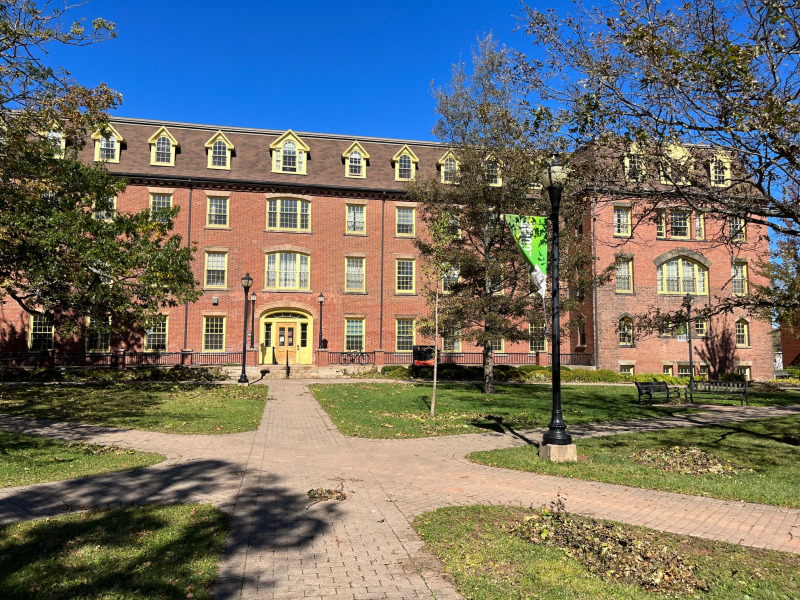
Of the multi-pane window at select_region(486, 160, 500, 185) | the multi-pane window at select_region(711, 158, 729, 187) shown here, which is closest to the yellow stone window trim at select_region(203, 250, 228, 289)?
the multi-pane window at select_region(486, 160, 500, 185)

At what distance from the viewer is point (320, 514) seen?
19.8 feet

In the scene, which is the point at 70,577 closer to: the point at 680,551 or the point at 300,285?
the point at 680,551

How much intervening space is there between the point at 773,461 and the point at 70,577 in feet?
34.8

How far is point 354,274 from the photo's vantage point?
31391 mm

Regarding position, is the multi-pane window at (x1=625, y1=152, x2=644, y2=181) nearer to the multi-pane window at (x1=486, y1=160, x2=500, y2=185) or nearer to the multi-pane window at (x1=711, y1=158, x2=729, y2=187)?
the multi-pane window at (x1=711, y1=158, x2=729, y2=187)

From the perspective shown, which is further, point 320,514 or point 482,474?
point 482,474

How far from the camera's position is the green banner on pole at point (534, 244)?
424 inches

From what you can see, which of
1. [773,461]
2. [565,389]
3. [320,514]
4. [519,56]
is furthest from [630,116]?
[565,389]

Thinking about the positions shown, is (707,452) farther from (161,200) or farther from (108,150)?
(108,150)

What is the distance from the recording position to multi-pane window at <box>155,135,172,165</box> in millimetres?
30281

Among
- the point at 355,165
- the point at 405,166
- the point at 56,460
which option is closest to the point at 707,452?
the point at 56,460

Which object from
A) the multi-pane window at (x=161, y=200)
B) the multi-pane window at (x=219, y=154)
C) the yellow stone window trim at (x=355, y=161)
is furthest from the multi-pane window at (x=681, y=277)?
the multi-pane window at (x=161, y=200)

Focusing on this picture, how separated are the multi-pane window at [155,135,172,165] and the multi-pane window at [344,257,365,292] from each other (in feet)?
39.7

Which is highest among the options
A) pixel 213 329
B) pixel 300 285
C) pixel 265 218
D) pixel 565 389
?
pixel 265 218
